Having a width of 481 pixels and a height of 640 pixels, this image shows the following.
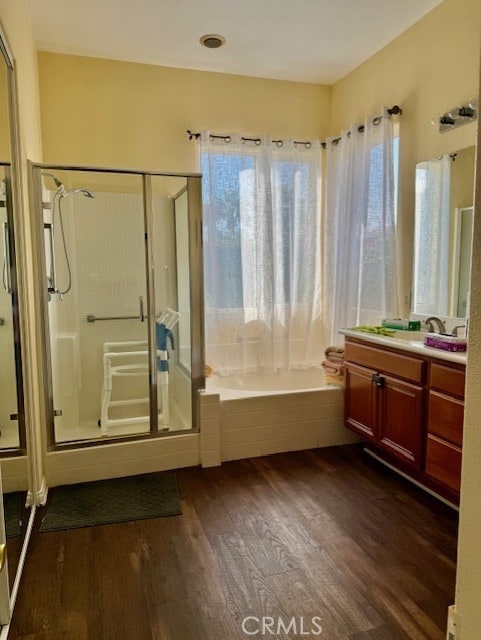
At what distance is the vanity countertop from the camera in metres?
2.15

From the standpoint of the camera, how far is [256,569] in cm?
189

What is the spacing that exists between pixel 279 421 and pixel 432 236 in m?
1.58

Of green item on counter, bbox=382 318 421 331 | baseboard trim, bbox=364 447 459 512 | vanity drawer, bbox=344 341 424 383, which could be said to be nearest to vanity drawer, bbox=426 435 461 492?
baseboard trim, bbox=364 447 459 512

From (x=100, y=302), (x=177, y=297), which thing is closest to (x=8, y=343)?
(x=177, y=297)

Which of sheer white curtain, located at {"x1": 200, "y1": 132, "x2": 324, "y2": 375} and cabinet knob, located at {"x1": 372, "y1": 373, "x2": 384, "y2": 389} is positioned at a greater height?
sheer white curtain, located at {"x1": 200, "y1": 132, "x2": 324, "y2": 375}

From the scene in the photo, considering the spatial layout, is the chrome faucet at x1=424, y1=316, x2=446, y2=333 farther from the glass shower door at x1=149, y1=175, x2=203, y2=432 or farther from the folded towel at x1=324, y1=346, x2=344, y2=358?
the glass shower door at x1=149, y1=175, x2=203, y2=432


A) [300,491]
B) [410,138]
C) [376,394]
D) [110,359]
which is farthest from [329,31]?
[300,491]

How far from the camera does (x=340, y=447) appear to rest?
315 cm

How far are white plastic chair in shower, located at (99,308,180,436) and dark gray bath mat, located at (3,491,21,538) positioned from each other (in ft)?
3.05

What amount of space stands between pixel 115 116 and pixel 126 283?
4.24ft

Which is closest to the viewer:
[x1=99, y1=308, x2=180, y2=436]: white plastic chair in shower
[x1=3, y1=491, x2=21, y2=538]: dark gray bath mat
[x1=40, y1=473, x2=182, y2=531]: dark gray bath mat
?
[x1=3, y1=491, x2=21, y2=538]: dark gray bath mat

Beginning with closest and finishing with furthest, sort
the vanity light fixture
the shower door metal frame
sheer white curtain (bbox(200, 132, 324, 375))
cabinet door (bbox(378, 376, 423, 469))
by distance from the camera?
the shower door metal frame → cabinet door (bbox(378, 376, 423, 469)) → the vanity light fixture → sheer white curtain (bbox(200, 132, 324, 375))

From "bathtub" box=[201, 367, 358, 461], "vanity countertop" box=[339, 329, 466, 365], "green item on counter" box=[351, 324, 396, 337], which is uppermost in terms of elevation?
"green item on counter" box=[351, 324, 396, 337]

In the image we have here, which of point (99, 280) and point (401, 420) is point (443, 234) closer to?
point (401, 420)
